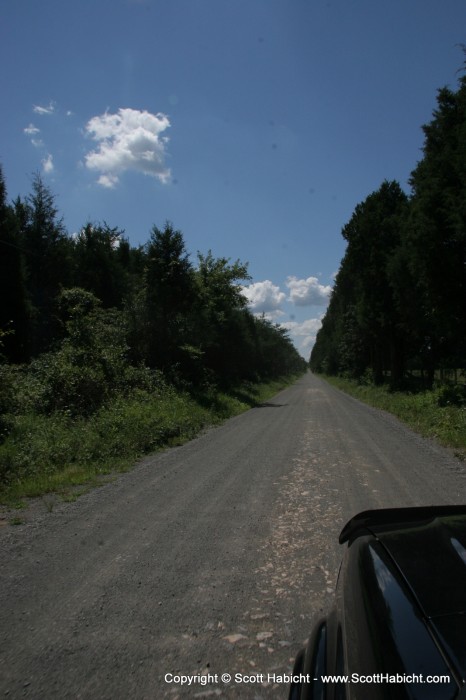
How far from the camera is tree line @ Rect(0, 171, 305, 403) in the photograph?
20312mm

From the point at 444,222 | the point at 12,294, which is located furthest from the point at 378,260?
the point at 12,294

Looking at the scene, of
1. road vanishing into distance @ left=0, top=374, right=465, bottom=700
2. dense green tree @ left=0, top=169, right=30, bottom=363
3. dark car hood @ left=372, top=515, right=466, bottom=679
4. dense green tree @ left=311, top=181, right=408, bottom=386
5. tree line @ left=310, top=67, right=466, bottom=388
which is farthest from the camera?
dense green tree @ left=311, top=181, right=408, bottom=386

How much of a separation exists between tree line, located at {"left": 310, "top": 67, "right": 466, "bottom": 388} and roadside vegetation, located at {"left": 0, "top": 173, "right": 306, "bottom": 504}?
9.79 meters

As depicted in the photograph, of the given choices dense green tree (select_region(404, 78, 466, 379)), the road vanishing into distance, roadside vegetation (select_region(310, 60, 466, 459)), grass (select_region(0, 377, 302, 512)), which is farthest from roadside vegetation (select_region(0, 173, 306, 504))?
dense green tree (select_region(404, 78, 466, 379))

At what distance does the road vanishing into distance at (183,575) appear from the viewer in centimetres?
296

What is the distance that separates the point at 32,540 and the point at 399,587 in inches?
200

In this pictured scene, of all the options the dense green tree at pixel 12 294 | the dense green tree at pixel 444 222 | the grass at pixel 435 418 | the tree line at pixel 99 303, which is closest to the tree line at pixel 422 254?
the dense green tree at pixel 444 222

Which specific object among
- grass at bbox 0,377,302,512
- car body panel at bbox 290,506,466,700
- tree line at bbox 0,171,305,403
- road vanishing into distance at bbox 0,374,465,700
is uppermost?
tree line at bbox 0,171,305,403

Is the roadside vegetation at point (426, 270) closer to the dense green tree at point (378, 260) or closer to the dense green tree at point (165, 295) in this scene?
the dense green tree at point (378, 260)

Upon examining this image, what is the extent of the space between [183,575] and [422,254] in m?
18.4

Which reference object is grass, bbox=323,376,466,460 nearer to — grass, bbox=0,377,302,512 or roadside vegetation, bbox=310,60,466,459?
roadside vegetation, bbox=310,60,466,459

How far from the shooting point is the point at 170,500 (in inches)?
283

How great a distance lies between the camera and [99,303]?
27.2 m

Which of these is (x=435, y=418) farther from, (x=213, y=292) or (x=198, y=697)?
(x=213, y=292)
